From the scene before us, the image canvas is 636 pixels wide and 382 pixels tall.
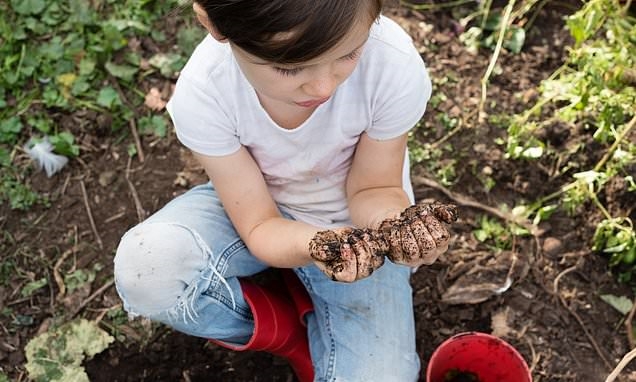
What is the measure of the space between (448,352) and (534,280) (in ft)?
1.28

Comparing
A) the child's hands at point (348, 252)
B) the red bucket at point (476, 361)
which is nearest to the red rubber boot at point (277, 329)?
the red bucket at point (476, 361)

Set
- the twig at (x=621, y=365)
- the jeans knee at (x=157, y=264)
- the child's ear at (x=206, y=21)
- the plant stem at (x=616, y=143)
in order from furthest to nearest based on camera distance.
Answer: the plant stem at (x=616, y=143) → the jeans knee at (x=157, y=264) → the twig at (x=621, y=365) → the child's ear at (x=206, y=21)

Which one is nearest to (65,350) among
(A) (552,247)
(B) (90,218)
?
(B) (90,218)

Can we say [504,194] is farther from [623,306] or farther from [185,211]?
[185,211]

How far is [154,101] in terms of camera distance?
2295 mm

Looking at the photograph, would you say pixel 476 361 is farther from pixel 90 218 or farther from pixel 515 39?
pixel 90 218

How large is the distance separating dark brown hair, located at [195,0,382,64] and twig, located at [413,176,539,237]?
1006 mm

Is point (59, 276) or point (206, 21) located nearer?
point (206, 21)

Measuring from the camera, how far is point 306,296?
1.82 m

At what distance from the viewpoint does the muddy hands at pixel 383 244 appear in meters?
1.25

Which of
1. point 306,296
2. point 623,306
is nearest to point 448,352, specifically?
point 306,296

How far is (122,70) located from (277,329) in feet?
3.55

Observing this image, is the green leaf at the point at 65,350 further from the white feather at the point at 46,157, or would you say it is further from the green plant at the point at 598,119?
the green plant at the point at 598,119

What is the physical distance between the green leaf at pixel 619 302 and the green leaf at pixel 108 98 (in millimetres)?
1524
